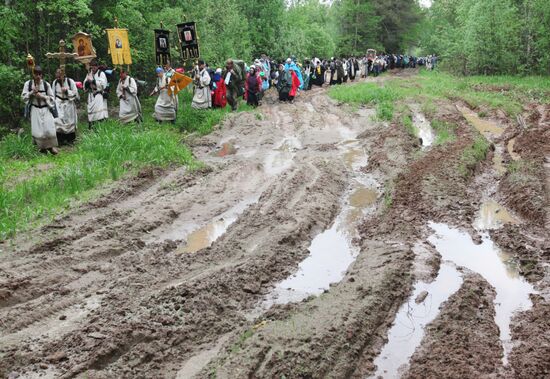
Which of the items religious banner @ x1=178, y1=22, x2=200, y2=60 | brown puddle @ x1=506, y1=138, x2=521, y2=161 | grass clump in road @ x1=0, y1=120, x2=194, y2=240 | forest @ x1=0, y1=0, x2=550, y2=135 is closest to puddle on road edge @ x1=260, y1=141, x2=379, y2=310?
grass clump in road @ x1=0, y1=120, x2=194, y2=240

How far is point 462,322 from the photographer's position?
15.7 feet

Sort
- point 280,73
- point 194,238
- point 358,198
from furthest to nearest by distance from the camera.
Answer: point 280,73, point 358,198, point 194,238

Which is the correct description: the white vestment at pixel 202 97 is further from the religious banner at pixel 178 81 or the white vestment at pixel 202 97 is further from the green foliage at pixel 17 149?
the green foliage at pixel 17 149

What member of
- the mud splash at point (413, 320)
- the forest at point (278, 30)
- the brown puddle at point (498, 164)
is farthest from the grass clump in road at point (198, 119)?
the mud splash at point (413, 320)

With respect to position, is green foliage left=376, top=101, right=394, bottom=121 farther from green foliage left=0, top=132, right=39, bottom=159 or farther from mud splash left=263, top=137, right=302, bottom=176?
green foliage left=0, top=132, right=39, bottom=159

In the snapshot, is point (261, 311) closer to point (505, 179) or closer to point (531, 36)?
point (505, 179)

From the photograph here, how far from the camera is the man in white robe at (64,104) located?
11.5 metres

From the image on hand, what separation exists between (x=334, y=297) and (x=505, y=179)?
17.8 ft

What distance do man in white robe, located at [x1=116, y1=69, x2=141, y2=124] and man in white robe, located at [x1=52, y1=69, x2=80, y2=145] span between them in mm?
1602

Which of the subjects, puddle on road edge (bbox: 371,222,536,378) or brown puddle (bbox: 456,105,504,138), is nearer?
puddle on road edge (bbox: 371,222,536,378)

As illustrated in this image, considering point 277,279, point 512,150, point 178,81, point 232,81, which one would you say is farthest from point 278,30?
point 277,279

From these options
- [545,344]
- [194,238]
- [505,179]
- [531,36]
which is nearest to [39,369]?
[194,238]

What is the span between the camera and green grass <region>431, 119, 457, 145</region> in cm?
1194

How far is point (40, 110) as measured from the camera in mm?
10555
